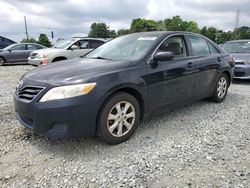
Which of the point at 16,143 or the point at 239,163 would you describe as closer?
the point at 239,163

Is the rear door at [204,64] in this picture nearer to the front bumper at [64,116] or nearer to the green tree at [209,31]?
the front bumper at [64,116]

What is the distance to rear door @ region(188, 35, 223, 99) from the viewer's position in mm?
4616

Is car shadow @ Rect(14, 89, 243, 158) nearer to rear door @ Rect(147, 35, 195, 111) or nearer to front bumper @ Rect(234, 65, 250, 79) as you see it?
rear door @ Rect(147, 35, 195, 111)

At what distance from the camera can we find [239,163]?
2.95 meters

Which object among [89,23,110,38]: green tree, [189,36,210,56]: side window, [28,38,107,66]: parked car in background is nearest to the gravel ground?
[189,36,210,56]: side window

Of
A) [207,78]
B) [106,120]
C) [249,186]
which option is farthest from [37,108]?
[207,78]

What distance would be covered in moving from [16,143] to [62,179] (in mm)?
1164

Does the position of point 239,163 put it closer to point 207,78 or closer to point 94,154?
point 94,154

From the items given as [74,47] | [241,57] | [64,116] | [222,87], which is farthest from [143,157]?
[74,47]

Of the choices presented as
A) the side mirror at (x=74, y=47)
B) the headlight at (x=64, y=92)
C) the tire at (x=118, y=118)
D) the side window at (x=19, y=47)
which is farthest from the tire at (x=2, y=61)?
the tire at (x=118, y=118)

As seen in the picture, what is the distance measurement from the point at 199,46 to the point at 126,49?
1.65m

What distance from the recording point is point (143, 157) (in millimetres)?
3076

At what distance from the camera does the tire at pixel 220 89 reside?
5.29 metres

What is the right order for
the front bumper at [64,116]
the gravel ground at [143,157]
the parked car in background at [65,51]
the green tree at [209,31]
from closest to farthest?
the gravel ground at [143,157]
the front bumper at [64,116]
the parked car in background at [65,51]
the green tree at [209,31]
